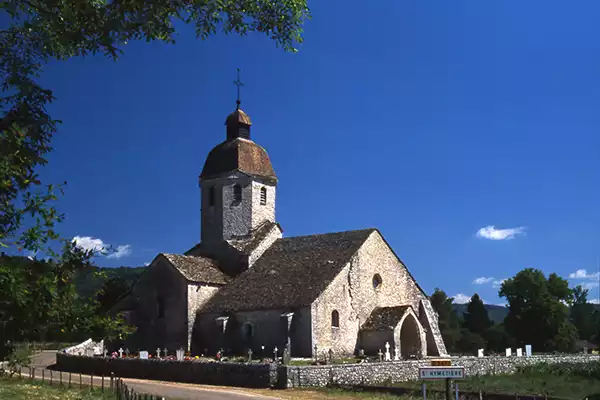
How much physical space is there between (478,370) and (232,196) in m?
21.3

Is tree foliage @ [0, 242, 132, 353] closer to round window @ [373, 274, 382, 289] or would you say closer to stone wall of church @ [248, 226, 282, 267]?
round window @ [373, 274, 382, 289]

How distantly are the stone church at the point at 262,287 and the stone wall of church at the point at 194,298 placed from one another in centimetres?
7

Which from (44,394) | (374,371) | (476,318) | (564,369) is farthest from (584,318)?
(44,394)

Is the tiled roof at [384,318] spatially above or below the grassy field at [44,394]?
above

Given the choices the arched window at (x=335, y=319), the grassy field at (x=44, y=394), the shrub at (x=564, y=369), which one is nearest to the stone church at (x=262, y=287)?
the arched window at (x=335, y=319)

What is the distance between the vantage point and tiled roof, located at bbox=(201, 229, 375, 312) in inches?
1512

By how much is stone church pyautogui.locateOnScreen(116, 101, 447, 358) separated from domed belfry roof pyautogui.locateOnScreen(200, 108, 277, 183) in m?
0.10

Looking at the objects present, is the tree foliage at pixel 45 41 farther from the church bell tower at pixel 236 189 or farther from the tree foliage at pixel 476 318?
the tree foliage at pixel 476 318

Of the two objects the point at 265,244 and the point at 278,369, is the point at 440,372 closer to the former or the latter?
the point at 278,369

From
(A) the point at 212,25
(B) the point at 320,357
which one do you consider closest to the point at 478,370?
(B) the point at 320,357

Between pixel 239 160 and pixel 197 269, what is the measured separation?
864 cm

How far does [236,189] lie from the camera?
47.5 meters

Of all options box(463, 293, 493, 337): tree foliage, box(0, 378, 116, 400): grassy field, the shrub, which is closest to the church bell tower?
the shrub

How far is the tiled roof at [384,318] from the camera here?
3869 centimetres
